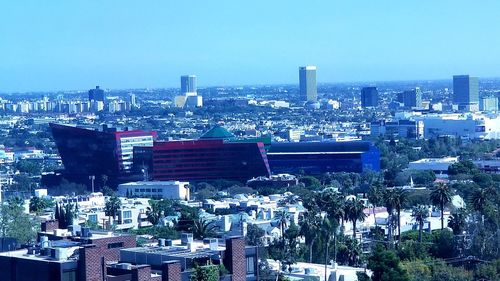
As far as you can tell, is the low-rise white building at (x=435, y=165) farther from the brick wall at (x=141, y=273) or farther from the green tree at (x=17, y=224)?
the brick wall at (x=141, y=273)

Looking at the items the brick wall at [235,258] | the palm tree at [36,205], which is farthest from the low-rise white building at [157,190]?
the brick wall at [235,258]

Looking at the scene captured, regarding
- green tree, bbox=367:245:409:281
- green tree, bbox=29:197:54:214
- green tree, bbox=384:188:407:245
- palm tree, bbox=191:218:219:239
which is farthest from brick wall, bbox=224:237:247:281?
green tree, bbox=29:197:54:214

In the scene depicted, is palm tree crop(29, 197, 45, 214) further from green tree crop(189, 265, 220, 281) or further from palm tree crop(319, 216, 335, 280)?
green tree crop(189, 265, 220, 281)

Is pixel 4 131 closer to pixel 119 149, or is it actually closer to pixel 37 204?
pixel 119 149

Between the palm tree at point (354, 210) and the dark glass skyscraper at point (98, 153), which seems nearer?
the palm tree at point (354, 210)

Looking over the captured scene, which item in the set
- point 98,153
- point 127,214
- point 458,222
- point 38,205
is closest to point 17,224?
point 127,214

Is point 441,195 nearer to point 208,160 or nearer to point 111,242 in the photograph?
point 111,242
